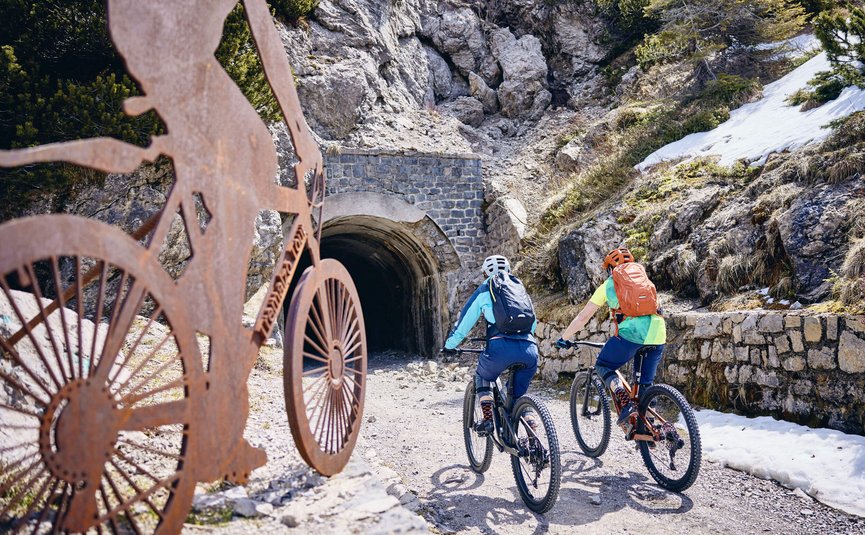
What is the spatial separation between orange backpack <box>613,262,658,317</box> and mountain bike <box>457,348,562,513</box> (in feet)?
3.37

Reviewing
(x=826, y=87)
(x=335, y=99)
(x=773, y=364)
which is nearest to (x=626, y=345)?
(x=773, y=364)

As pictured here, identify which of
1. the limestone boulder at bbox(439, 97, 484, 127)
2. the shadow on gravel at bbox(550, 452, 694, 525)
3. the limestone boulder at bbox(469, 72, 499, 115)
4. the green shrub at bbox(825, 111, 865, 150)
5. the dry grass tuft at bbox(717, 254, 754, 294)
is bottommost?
the shadow on gravel at bbox(550, 452, 694, 525)

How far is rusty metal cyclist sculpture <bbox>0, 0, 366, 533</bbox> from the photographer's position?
2205 millimetres

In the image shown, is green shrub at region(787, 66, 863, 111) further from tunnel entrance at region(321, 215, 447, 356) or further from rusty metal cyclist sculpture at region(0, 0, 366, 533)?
rusty metal cyclist sculpture at region(0, 0, 366, 533)

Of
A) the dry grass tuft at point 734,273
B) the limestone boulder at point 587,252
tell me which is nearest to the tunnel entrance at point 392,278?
the limestone boulder at point 587,252

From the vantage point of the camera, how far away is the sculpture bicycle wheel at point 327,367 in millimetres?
3293

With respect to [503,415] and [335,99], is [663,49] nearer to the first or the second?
[335,99]

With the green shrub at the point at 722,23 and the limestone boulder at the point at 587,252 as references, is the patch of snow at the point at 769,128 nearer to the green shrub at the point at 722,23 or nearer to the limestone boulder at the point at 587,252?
the green shrub at the point at 722,23

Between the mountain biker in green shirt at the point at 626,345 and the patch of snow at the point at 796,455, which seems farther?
the mountain biker in green shirt at the point at 626,345

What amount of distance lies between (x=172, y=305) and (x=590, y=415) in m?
3.89

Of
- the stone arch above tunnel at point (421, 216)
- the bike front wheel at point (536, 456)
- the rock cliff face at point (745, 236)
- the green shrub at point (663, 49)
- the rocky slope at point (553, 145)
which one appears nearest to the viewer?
the bike front wheel at point (536, 456)

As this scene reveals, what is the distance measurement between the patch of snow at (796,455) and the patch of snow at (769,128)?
4623mm

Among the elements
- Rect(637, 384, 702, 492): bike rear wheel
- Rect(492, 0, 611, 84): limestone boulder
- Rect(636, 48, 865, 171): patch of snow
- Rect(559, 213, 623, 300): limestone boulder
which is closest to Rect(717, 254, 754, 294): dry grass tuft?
Rect(559, 213, 623, 300): limestone boulder

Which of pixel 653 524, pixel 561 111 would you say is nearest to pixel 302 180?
pixel 653 524
